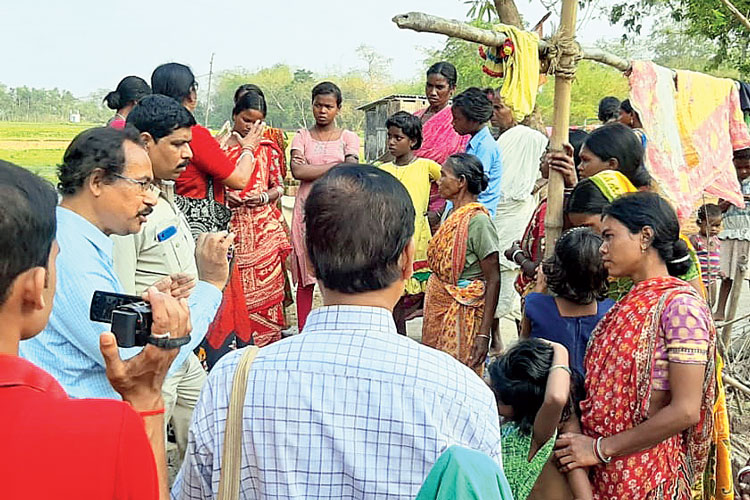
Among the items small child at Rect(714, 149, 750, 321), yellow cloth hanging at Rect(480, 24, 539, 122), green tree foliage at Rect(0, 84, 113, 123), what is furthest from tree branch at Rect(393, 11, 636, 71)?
green tree foliage at Rect(0, 84, 113, 123)

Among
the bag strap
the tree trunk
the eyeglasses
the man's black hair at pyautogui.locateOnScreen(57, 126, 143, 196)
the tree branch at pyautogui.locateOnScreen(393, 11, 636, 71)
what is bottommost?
the bag strap

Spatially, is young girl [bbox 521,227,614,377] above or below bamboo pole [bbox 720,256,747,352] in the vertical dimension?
above

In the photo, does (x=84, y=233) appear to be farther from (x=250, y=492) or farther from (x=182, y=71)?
(x=182, y=71)

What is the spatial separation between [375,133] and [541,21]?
8.51 meters

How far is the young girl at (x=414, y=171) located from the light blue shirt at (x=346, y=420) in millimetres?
3627

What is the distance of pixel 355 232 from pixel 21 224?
63cm

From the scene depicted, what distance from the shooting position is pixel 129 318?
5.47 feet

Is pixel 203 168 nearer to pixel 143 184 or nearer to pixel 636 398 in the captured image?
pixel 143 184

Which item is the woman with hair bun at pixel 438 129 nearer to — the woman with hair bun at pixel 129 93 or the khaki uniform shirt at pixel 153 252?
the woman with hair bun at pixel 129 93

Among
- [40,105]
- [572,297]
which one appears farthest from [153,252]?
[40,105]

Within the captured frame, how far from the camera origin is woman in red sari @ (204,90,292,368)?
5402mm

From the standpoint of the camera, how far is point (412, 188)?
5184 millimetres

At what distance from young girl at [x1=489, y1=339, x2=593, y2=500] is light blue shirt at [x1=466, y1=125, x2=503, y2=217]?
8.42 feet

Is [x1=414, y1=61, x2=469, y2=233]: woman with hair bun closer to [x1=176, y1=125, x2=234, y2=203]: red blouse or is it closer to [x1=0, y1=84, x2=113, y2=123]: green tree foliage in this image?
[x1=176, y1=125, x2=234, y2=203]: red blouse
